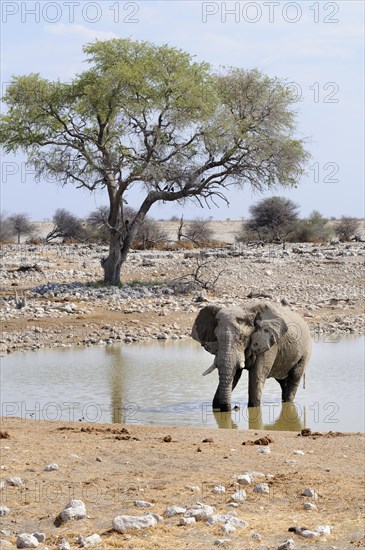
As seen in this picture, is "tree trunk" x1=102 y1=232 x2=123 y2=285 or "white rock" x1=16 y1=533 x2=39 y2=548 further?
"tree trunk" x1=102 y1=232 x2=123 y2=285

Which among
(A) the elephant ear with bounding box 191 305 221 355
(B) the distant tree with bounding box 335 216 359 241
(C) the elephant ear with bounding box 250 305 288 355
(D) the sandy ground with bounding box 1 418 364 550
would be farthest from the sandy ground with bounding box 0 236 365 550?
(B) the distant tree with bounding box 335 216 359 241

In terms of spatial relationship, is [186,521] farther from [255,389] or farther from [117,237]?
[117,237]

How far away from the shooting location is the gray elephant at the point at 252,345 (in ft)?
45.8

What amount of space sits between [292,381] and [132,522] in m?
8.38

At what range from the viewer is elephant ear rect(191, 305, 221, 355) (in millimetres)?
14680

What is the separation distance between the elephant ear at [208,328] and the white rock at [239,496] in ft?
21.2

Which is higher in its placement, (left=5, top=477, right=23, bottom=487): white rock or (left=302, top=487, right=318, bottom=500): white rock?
(left=5, top=477, right=23, bottom=487): white rock

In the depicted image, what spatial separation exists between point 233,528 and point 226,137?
25.3 meters

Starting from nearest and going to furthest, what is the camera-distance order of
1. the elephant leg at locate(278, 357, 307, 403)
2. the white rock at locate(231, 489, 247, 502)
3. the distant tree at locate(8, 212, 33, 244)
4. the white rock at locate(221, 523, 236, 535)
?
the white rock at locate(221, 523, 236, 535), the white rock at locate(231, 489, 247, 502), the elephant leg at locate(278, 357, 307, 403), the distant tree at locate(8, 212, 33, 244)

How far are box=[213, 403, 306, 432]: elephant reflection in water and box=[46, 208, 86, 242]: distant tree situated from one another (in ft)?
125

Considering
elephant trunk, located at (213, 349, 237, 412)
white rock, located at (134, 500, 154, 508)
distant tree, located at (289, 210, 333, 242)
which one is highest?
distant tree, located at (289, 210, 333, 242)

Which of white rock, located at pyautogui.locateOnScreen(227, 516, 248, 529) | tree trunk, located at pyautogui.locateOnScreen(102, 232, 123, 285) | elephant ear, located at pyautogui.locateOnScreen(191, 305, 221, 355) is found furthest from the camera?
tree trunk, located at pyautogui.locateOnScreen(102, 232, 123, 285)

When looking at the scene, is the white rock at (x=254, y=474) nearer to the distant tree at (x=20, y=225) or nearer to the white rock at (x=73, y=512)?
the white rock at (x=73, y=512)

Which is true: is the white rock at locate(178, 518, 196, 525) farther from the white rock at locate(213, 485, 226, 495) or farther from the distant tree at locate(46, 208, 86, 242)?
the distant tree at locate(46, 208, 86, 242)
